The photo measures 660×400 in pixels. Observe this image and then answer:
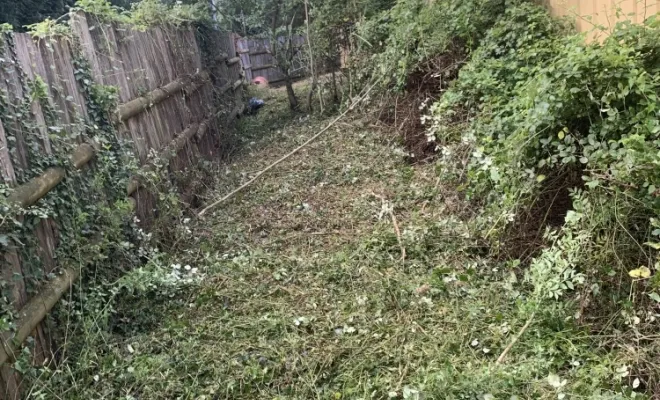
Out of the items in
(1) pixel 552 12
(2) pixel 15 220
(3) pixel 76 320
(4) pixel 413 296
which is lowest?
(4) pixel 413 296

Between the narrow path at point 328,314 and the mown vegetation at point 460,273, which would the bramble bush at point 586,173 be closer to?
the mown vegetation at point 460,273

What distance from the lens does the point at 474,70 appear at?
475 cm

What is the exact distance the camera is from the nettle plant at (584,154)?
2.60 meters

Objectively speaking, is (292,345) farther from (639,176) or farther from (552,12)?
(552,12)

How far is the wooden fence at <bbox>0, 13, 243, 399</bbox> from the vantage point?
2607 mm

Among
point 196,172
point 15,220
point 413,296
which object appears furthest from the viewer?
point 196,172

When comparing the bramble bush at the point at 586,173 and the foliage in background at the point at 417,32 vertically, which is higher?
the foliage in background at the point at 417,32

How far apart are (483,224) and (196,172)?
3.42 m

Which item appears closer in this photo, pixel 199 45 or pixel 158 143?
pixel 158 143

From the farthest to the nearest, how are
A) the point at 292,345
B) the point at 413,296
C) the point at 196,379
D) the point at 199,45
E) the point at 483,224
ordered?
the point at 199,45 < the point at 483,224 < the point at 413,296 < the point at 292,345 < the point at 196,379

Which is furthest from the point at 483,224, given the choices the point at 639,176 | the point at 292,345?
the point at 292,345

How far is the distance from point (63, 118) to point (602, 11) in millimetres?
3952

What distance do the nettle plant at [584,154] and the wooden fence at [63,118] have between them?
264 centimetres

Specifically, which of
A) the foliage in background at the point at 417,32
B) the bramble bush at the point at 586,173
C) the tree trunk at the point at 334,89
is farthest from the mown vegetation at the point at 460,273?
the tree trunk at the point at 334,89
